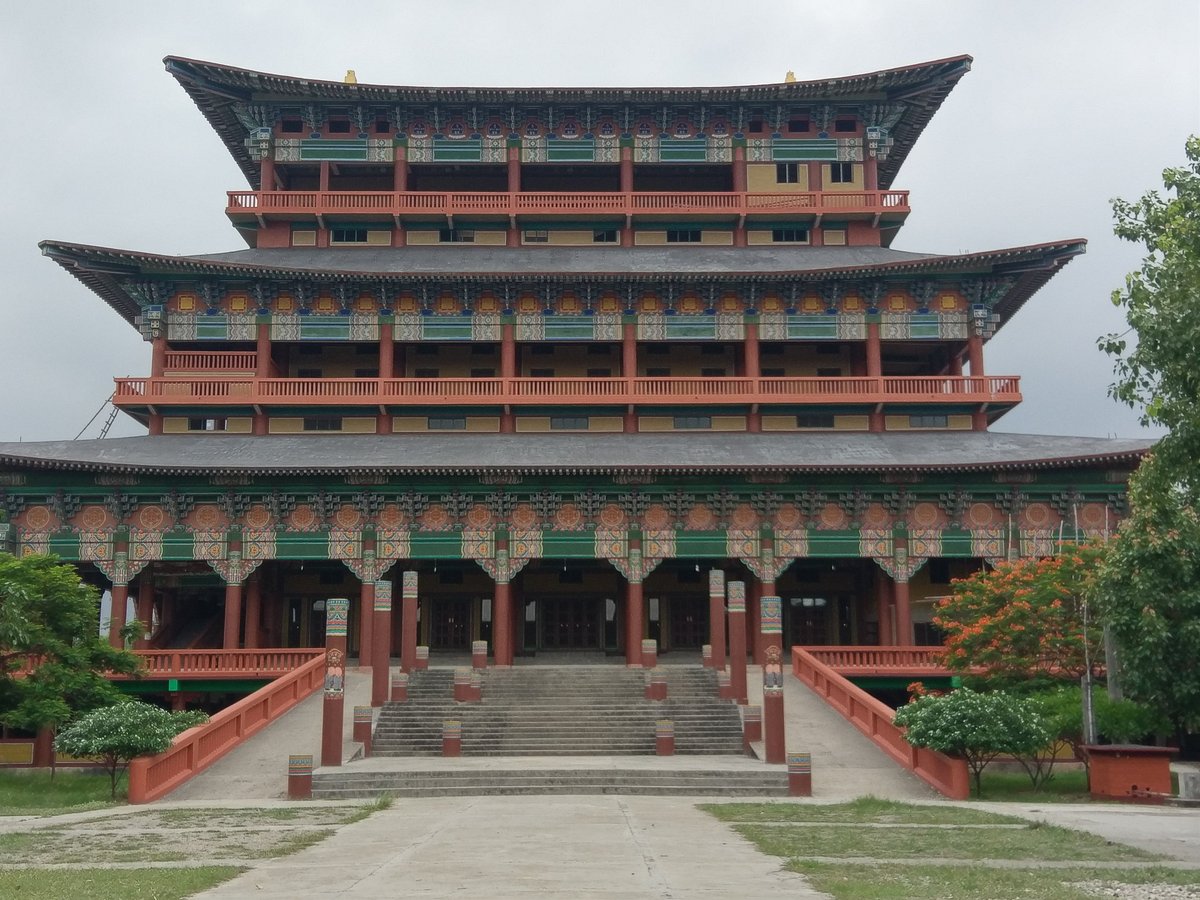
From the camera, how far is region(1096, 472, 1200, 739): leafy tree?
71.6 feet

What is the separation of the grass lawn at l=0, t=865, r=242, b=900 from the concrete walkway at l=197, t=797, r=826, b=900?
37cm

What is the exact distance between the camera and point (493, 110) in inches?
1740

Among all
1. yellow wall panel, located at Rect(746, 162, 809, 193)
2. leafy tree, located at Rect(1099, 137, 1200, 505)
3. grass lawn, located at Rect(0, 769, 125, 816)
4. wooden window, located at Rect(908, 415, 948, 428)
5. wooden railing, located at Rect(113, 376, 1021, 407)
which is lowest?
grass lawn, located at Rect(0, 769, 125, 816)

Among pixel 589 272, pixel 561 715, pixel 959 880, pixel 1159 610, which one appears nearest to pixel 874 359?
pixel 589 272

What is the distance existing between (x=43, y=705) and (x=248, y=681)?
7.45 metres

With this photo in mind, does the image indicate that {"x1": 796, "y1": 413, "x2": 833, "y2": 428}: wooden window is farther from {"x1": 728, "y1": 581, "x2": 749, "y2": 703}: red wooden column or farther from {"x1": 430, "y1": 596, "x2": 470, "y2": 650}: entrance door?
{"x1": 430, "y1": 596, "x2": 470, "y2": 650}: entrance door

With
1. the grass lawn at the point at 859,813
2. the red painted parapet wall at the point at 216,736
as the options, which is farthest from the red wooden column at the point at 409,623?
the grass lawn at the point at 859,813

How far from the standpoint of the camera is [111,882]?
1226 cm

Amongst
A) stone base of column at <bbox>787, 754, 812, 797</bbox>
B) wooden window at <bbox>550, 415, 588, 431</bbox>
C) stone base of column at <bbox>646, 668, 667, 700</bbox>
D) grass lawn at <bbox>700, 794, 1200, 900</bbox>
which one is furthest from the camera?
wooden window at <bbox>550, 415, 588, 431</bbox>

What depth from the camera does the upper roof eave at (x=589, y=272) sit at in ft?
124

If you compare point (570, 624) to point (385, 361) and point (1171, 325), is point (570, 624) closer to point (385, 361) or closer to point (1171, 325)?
point (385, 361)

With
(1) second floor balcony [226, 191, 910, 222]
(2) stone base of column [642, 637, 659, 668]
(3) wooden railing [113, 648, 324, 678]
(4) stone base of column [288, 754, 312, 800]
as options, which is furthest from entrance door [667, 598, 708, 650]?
(4) stone base of column [288, 754, 312, 800]

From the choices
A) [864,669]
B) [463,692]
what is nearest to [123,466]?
[463,692]

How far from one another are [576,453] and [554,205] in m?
11.8
